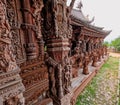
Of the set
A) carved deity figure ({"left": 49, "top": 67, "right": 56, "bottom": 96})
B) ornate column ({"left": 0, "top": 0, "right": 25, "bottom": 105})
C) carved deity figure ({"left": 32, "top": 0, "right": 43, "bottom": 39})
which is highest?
carved deity figure ({"left": 32, "top": 0, "right": 43, "bottom": 39})

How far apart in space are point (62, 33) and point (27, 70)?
132cm

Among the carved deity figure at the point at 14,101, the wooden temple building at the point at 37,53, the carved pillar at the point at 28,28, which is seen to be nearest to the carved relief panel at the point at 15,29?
the wooden temple building at the point at 37,53

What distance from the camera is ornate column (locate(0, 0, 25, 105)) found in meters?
1.28

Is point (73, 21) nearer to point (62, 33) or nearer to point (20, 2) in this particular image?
point (20, 2)

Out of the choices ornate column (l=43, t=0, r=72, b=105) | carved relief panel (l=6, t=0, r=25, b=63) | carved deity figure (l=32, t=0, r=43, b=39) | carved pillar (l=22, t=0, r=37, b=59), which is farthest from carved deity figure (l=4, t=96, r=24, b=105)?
carved deity figure (l=32, t=0, r=43, b=39)

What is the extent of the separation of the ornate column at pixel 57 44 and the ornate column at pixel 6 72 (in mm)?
1183

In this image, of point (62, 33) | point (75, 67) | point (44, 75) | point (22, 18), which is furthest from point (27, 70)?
point (75, 67)

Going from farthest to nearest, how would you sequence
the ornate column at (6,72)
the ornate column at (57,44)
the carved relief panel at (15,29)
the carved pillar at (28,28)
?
the carved pillar at (28,28) → the carved relief panel at (15,29) → the ornate column at (57,44) → the ornate column at (6,72)

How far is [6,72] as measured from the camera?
1.31 m

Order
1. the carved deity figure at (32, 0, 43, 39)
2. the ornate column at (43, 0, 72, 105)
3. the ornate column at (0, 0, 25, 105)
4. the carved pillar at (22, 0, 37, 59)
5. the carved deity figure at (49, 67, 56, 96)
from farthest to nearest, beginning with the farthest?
1. the carved deity figure at (32, 0, 43, 39)
2. the carved pillar at (22, 0, 37, 59)
3. the carved deity figure at (49, 67, 56, 96)
4. the ornate column at (43, 0, 72, 105)
5. the ornate column at (0, 0, 25, 105)

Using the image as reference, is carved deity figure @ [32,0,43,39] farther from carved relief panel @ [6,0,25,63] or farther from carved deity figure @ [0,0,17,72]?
carved deity figure @ [0,0,17,72]

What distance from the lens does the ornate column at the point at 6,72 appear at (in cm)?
128

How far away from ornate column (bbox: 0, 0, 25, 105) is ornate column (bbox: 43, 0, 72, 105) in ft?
3.88

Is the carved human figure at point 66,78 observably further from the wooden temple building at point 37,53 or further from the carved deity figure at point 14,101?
the carved deity figure at point 14,101
